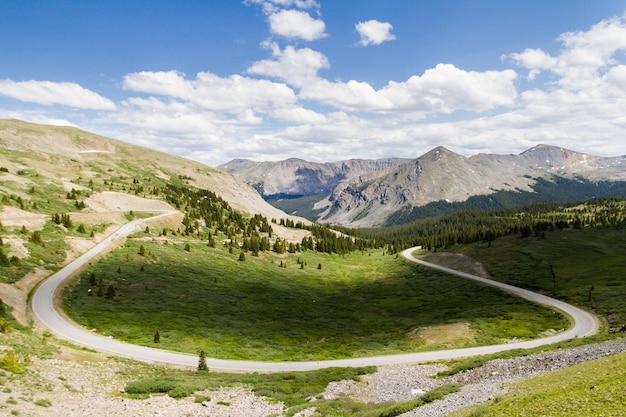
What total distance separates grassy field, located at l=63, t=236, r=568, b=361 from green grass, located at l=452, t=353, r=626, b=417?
35420mm

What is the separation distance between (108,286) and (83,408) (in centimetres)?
4767

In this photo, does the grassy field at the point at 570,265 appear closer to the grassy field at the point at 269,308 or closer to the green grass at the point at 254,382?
the grassy field at the point at 269,308

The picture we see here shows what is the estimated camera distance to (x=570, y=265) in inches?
4719

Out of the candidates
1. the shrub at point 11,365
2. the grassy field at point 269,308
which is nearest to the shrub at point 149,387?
the shrub at point 11,365

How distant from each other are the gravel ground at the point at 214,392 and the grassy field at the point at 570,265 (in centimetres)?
4173

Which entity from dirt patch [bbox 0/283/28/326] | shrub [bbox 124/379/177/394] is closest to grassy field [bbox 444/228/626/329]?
shrub [bbox 124/379/177/394]

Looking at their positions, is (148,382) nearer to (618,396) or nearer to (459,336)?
(618,396)

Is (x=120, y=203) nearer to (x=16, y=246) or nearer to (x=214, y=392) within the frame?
(x=16, y=246)

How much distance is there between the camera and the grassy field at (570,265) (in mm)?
82625

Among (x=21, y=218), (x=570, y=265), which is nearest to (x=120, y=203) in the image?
(x=21, y=218)

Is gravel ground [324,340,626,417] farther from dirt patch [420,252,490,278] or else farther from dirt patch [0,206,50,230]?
dirt patch [420,252,490,278]

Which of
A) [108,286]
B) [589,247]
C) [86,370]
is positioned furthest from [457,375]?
[589,247]

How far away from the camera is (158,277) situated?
269 feet

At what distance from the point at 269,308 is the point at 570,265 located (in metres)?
103
